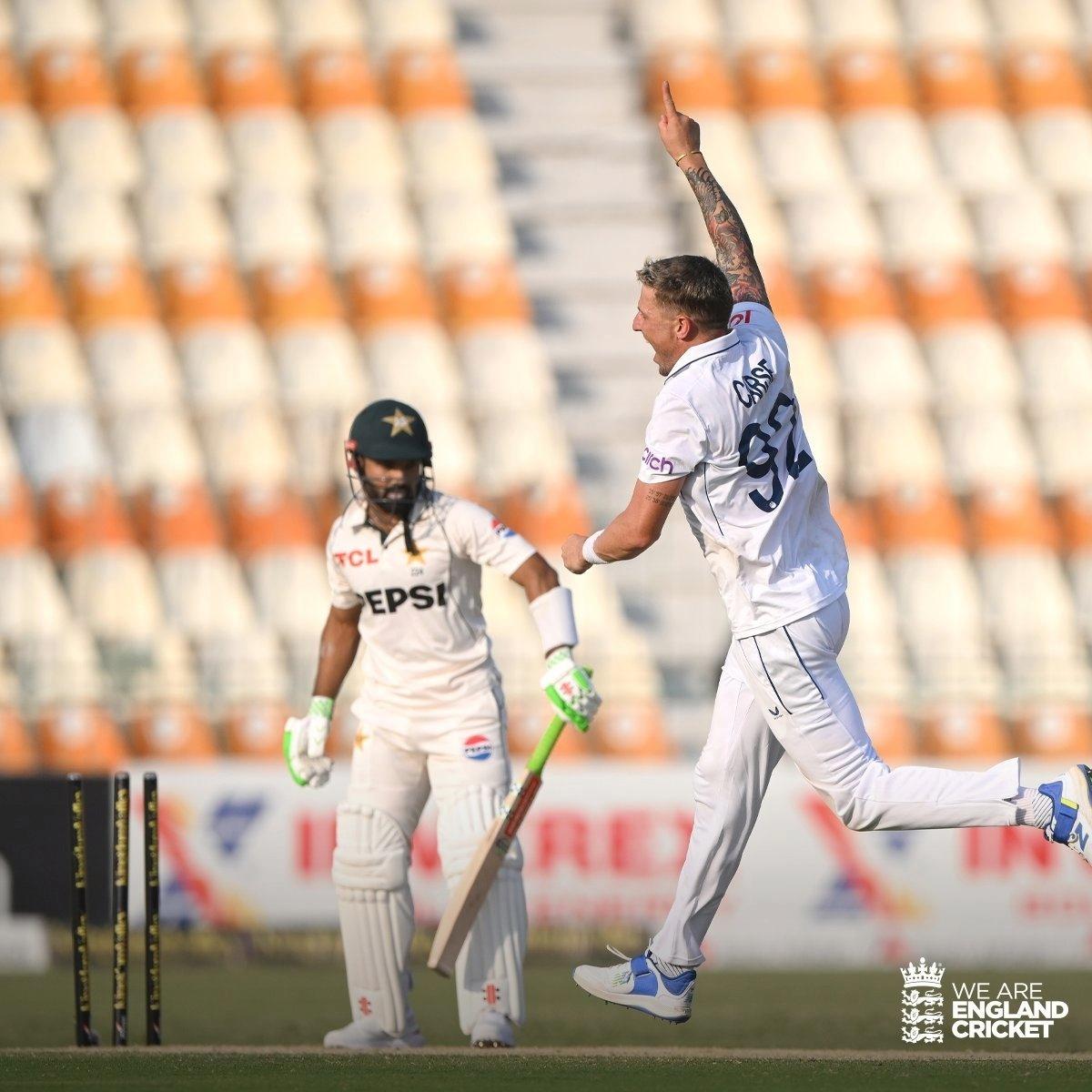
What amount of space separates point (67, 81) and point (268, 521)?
4.64 metres

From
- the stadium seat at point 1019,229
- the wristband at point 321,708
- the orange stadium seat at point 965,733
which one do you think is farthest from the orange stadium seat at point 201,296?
the wristband at point 321,708

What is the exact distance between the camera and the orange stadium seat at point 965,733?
9812 millimetres

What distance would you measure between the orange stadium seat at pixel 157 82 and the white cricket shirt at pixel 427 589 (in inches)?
372

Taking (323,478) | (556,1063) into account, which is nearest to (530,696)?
(323,478)

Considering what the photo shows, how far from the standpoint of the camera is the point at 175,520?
1167cm

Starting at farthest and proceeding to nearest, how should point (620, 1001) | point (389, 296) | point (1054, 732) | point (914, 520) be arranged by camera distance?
point (389, 296), point (914, 520), point (1054, 732), point (620, 1001)

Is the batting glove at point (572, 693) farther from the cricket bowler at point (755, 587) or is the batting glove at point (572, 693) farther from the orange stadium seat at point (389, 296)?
the orange stadium seat at point (389, 296)

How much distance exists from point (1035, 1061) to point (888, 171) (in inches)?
420

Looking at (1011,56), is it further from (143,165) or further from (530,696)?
(530,696)

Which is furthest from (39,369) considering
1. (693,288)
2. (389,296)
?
(693,288)

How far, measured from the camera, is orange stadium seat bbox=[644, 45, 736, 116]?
14.7m

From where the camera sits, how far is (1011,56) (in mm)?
15422

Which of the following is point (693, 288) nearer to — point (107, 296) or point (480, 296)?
point (480, 296)

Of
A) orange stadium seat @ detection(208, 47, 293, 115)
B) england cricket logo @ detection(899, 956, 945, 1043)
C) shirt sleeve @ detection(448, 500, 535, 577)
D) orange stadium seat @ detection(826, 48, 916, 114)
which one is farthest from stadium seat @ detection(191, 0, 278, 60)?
shirt sleeve @ detection(448, 500, 535, 577)
